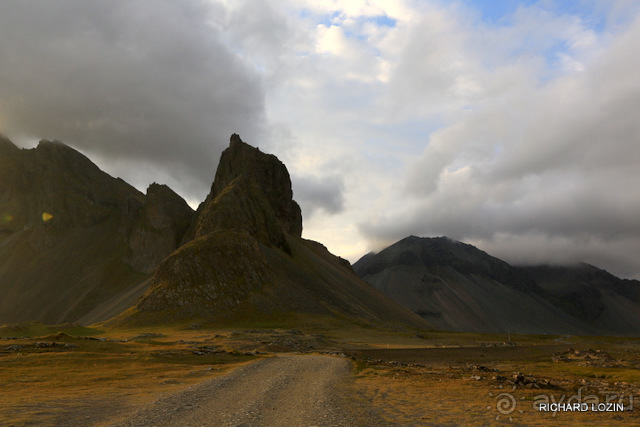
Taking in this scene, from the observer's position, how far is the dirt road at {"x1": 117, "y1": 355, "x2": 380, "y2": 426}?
16.1 m

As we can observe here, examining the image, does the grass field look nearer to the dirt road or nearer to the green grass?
→ the dirt road

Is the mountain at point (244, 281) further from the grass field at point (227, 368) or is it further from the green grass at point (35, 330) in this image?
the grass field at point (227, 368)

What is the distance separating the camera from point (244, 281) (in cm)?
13625

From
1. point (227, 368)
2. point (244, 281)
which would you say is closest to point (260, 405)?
point (227, 368)

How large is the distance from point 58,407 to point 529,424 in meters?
21.1

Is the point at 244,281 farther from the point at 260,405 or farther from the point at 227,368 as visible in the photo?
the point at 260,405

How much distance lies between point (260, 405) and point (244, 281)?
11999cm

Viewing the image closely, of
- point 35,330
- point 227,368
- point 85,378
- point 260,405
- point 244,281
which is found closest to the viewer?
point 260,405

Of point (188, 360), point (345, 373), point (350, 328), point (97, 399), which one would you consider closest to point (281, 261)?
point (350, 328)

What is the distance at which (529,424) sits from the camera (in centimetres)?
1670

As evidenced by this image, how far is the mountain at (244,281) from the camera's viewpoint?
4801 inches

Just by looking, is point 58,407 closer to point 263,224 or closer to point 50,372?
point 50,372

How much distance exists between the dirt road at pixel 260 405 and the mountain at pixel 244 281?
94.7m

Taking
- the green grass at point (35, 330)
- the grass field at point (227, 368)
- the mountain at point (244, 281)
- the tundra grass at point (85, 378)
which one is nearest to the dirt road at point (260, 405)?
the grass field at point (227, 368)
